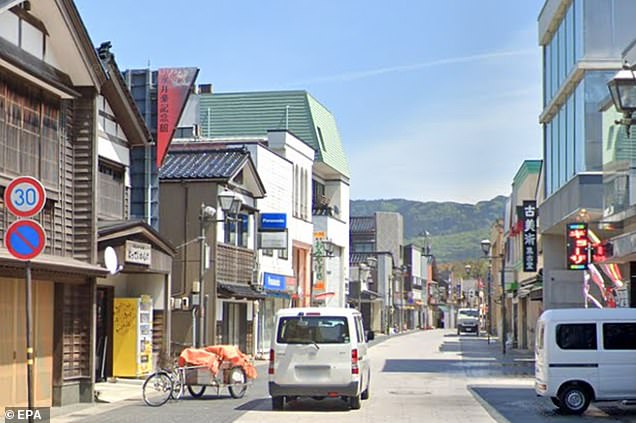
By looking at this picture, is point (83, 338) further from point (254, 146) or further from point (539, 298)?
point (539, 298)

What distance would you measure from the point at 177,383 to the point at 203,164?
17.4 metres

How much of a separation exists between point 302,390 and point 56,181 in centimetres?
623

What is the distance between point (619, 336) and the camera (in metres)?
20.5

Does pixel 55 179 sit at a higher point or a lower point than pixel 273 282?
higher

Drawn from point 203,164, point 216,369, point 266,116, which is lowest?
point 216,369

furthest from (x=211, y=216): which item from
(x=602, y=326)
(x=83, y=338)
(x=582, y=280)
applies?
(x=582, y=280)

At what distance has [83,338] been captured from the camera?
2150 centimetres

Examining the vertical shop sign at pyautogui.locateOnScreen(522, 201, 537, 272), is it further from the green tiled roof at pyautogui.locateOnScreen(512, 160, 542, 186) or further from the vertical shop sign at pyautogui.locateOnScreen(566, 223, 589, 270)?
the vertical shop sign at pyautogui.locateOnScreen(566, 223, 589, 270)

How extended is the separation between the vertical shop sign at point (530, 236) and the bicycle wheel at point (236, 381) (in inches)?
1117

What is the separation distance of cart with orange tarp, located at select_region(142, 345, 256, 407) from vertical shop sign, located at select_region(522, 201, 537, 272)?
1117 inches

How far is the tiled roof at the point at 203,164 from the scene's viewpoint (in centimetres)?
3750

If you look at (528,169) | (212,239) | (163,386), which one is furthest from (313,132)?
(163,386)

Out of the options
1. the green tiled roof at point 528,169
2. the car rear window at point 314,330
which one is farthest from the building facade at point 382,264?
the car rear window at point 314,330

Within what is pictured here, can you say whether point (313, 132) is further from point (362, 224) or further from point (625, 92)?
point (362, 224)
